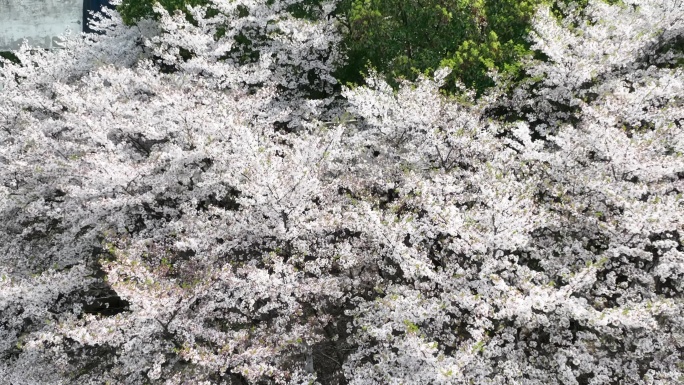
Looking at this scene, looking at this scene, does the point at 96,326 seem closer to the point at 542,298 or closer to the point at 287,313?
the point at 287,313

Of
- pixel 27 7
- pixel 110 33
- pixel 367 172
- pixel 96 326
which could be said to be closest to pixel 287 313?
pixel 96 326

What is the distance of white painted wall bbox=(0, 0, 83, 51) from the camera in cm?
3406

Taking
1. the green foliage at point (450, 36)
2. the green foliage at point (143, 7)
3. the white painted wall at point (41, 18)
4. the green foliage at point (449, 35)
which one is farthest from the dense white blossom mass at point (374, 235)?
the white painted wall at point (41, 18)

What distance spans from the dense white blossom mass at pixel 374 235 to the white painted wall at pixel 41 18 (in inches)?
937

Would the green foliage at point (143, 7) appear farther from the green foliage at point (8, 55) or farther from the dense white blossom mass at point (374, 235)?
the green foliage at point (8, 55)

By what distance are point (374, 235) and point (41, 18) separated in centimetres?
3624

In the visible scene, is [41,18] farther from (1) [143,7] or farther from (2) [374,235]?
(2) [374,235]

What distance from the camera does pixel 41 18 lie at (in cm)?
3419

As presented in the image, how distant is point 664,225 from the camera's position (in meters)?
7.23

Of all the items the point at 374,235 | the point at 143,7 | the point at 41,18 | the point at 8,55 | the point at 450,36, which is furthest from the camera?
the point at 41,18

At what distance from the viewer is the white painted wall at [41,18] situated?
112ft

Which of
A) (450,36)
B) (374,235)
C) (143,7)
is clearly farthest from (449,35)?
(143,7)

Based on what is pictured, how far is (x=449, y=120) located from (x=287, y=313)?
5957mm

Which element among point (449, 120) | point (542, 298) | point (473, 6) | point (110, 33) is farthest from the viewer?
point (110, 33)
